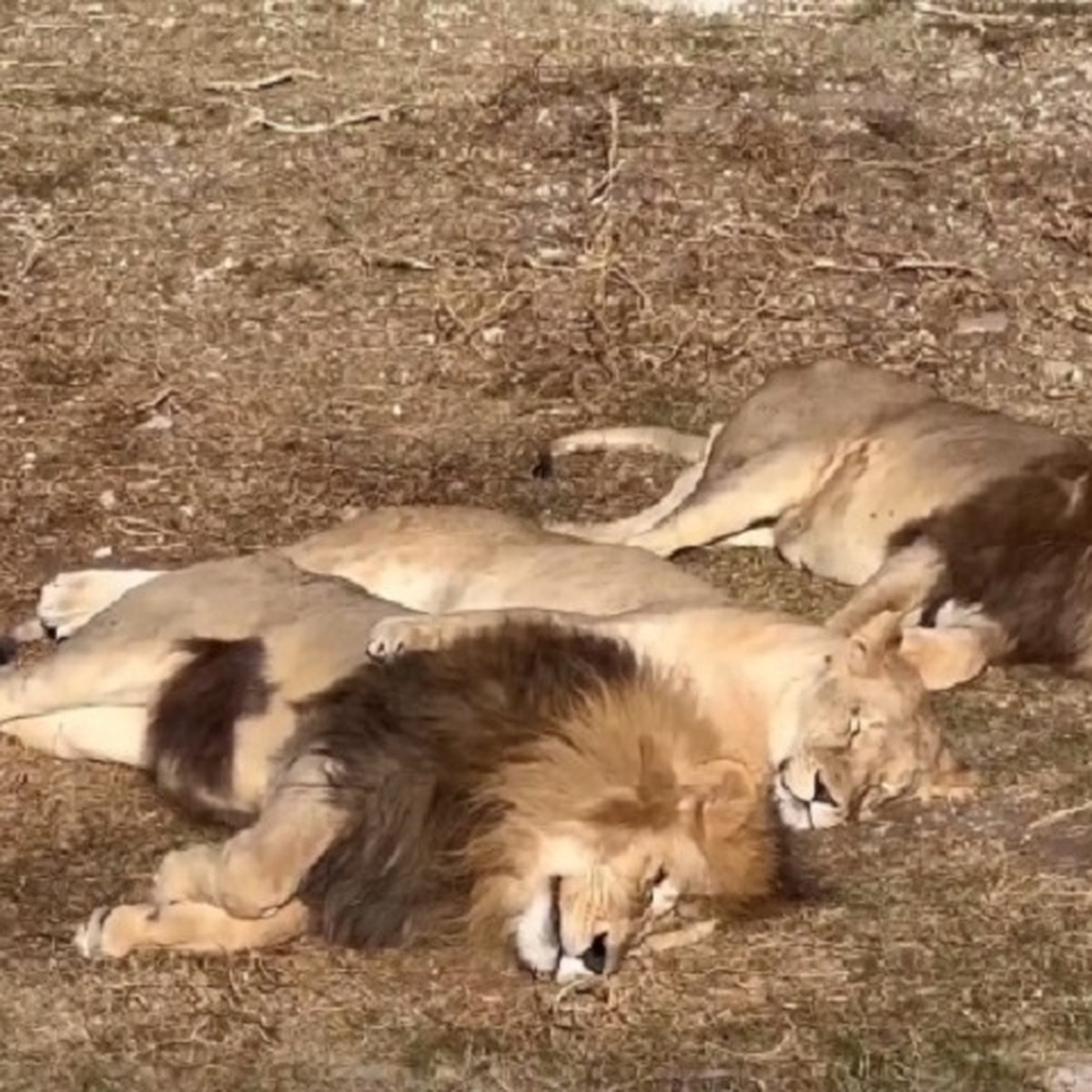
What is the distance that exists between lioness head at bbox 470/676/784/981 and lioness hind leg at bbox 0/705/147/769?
2.73ft

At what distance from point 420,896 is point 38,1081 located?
65 centimetres

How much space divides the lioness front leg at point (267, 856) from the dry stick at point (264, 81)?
4432mm

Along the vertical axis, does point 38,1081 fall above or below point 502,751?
below

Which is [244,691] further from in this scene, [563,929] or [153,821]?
[563,929]

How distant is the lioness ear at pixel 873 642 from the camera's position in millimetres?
4562

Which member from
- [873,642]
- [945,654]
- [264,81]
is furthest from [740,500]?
[264,81]

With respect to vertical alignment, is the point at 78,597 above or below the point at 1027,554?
above

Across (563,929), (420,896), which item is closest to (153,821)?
(420,896)

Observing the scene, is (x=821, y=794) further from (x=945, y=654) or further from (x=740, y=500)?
(x=740, y=500)

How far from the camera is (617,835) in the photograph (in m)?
4.06

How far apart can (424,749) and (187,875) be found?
0.43 m

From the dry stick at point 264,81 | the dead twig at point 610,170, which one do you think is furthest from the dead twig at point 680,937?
the dry stick at point 264,81

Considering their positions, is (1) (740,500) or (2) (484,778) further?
(1) (740,500)

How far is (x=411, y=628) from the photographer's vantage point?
4.46 meters
